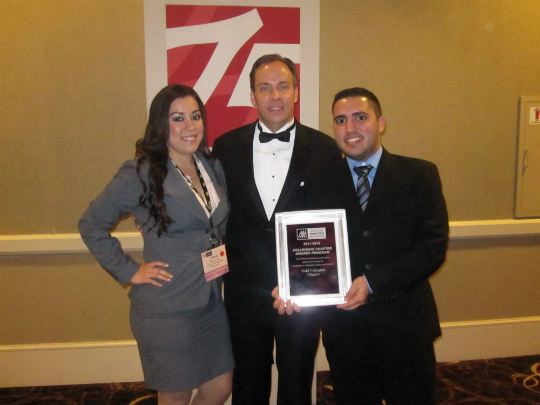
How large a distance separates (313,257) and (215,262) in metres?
0.53

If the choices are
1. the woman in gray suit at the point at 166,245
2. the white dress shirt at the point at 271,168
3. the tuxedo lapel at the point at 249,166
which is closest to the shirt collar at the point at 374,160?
the white dress shirt at the point at 271,168

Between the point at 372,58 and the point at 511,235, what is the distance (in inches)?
79.2

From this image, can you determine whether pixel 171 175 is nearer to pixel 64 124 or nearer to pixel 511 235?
pixel 64 124

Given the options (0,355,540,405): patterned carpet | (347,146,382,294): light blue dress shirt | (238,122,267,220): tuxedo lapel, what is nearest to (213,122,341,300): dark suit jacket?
(238,122,267,220): tuxedo lapel

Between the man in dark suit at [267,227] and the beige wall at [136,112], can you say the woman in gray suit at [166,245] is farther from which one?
the beige wall at [136,112]

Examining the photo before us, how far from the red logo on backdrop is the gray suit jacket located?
1249 millimetres

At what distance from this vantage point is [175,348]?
2188mm

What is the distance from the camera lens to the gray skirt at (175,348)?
2188 mm

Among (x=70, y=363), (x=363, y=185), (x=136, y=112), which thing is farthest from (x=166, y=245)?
(x=70, y=363)

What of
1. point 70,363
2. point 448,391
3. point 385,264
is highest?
point 385,264

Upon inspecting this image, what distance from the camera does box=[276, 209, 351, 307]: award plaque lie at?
2076 millimetres

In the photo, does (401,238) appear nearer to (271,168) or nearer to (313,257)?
(313,257)

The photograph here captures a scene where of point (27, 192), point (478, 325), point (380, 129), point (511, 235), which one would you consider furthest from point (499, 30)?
point (27, 192)

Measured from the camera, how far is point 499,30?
11.6 feet
